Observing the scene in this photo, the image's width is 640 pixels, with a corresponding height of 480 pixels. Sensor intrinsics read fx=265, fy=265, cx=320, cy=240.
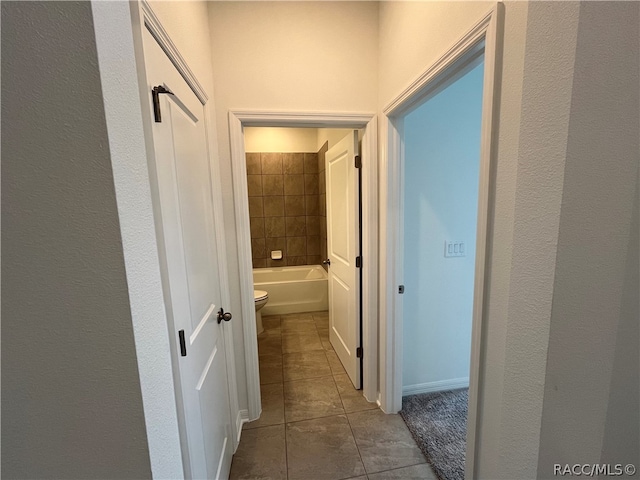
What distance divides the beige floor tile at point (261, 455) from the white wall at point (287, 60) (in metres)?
0.65

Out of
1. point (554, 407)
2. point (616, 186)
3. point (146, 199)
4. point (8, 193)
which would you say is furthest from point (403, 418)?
point (8, 193)

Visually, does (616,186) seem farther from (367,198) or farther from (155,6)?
(155,6)

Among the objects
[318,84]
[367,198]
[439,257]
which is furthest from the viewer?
[439,257]

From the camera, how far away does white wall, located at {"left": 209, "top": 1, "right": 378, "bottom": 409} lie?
60.6 inches

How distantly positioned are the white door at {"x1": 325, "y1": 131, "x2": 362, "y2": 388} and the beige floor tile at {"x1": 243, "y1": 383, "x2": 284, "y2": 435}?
59cm

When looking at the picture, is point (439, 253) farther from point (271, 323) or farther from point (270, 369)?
point (271, 323)

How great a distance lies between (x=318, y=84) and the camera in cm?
165

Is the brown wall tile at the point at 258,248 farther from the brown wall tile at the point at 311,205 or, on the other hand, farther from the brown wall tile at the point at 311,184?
the brown wall tile at the point at 311,184

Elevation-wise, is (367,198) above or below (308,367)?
above

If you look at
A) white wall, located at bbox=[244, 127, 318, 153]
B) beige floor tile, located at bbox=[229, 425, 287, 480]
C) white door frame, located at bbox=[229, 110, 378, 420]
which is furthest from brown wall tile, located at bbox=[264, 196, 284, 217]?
beige floor tile, located at bbox=[229, 425, 287, 480]

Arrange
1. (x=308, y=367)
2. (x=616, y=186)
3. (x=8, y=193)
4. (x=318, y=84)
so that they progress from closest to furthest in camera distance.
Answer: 1. (x=8, y=193)
2. (x=616, y=186)
3. (x=318, y=84)
4. (x=308, y=367)

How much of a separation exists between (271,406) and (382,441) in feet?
2.64

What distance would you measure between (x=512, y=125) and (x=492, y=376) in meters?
0.84

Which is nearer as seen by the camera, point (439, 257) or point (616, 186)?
point (616, 186)
